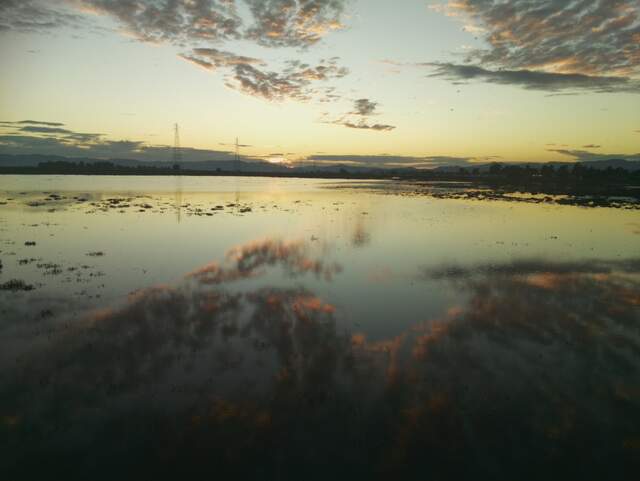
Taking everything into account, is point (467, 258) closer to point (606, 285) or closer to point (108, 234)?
point (606, 285)

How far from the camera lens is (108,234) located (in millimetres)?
33562

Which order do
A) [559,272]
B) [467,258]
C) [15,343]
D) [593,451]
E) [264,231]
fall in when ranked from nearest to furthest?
1. [593,451]
2. [15,343]
3. [559,272]
4. [467,258]
5. [264,231]

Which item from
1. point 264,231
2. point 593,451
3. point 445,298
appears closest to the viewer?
point 593,451

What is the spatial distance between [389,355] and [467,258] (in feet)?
56.7

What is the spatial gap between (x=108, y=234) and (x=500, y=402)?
3363 cm

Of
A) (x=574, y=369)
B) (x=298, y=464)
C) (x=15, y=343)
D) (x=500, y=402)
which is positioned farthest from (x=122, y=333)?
(x=574, y=369)

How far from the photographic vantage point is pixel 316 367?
38.0ft

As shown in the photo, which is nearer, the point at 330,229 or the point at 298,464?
the point at 298,464

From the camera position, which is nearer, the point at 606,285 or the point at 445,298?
the point at 445,298

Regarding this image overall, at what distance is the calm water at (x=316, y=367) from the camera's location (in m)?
7.94

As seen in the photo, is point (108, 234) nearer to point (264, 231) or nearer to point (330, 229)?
point (264, 231)

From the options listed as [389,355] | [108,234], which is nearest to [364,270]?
[389,355]

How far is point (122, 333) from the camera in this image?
45.0 feet

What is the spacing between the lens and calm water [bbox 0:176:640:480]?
794 cm
